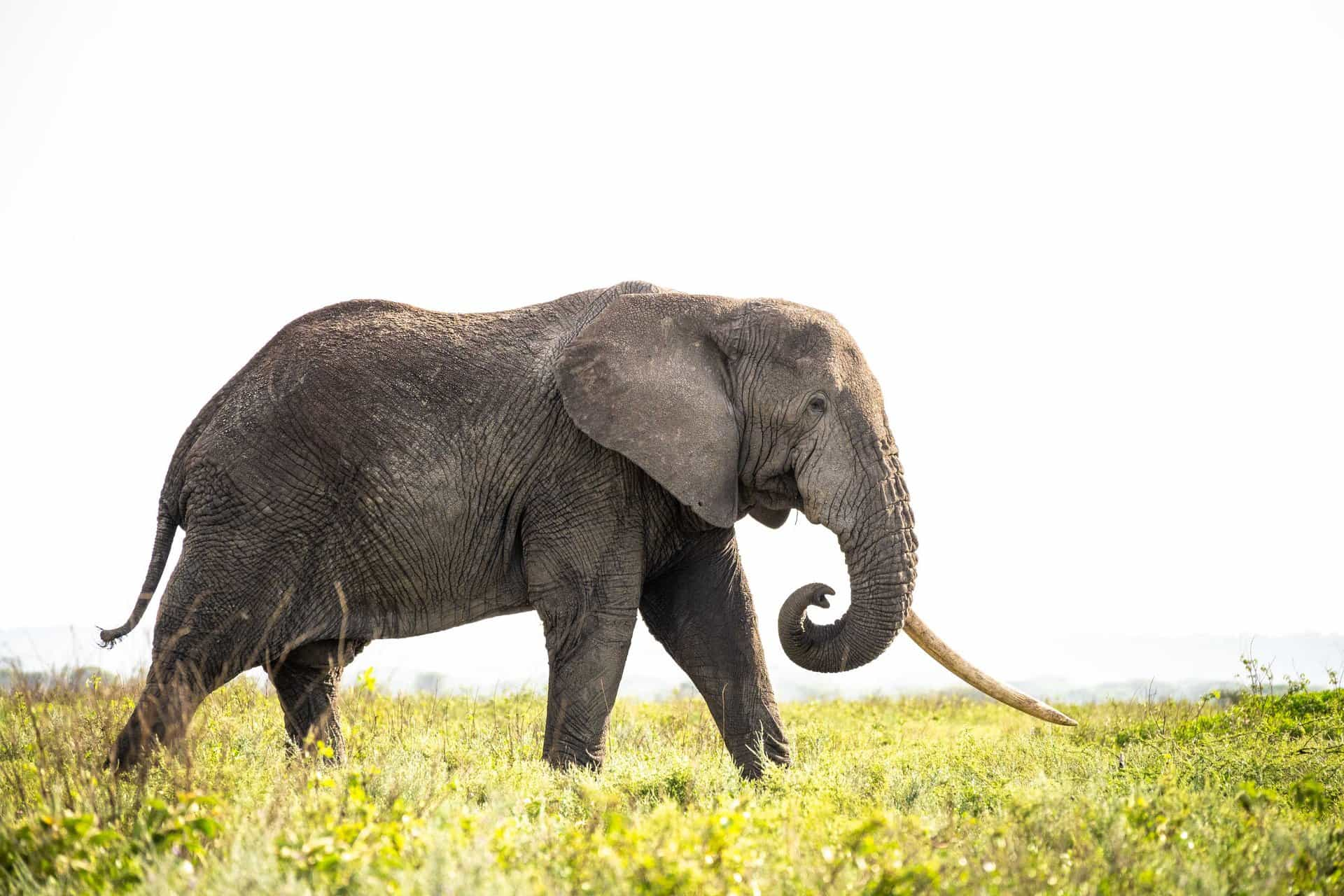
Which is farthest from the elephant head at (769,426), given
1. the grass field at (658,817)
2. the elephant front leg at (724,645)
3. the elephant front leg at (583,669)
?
the grass field at (658,817)

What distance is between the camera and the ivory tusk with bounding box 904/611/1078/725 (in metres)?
9.74

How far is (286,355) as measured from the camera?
8789mm

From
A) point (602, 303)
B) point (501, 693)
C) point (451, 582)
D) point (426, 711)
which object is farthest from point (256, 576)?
point (501, 693)

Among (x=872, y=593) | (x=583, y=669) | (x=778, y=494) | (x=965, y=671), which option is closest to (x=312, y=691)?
(x=583, y=669)

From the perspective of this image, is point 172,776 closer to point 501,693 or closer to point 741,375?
point 741,375

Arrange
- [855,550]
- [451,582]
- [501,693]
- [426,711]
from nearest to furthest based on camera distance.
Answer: [855,550] < [451,582] < [426,711] < [501,693]

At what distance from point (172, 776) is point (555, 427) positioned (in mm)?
3310

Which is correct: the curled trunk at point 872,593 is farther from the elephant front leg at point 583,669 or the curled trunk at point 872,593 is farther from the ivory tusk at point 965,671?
the ivory tusk at point 965,671

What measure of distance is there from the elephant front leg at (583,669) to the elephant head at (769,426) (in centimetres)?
94

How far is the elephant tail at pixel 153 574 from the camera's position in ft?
28.9

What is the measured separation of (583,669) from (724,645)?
48.6 inches

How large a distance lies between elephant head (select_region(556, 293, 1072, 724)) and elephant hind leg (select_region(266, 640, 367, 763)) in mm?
2720

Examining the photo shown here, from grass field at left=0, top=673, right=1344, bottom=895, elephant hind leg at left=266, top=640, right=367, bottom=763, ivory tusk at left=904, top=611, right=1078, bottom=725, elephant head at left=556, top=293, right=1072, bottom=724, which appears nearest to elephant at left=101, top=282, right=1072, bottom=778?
elephant head at left=556, top=293, right=1072, bottom=724

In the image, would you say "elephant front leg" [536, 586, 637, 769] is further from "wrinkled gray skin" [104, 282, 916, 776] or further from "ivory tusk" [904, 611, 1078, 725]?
"ivory tusk" [904, 611, 1078, 725]
